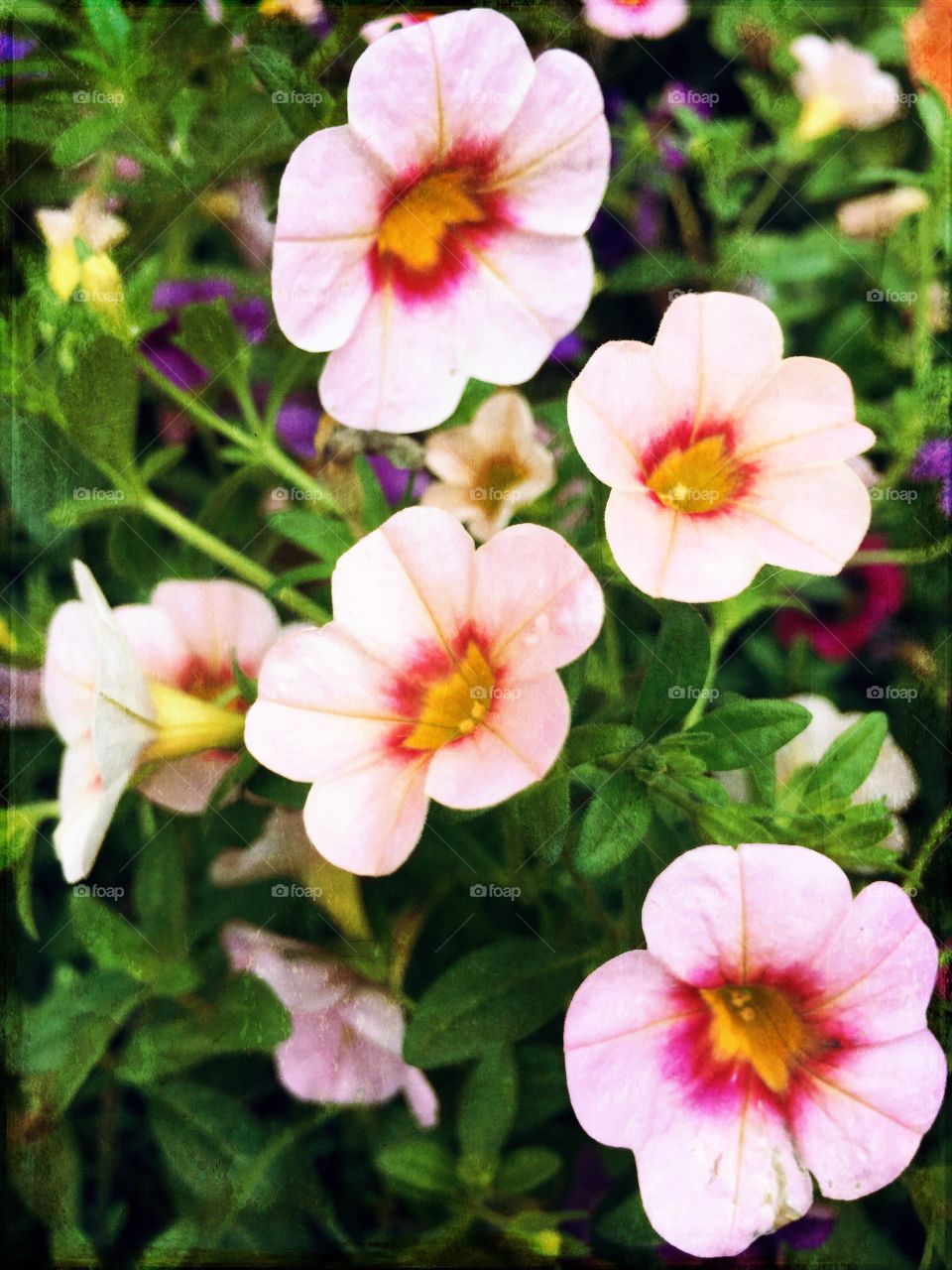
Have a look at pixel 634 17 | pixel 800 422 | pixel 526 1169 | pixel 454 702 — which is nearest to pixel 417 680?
pixel 454 702


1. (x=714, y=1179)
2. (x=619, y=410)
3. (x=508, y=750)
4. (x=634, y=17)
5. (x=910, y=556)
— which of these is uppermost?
(x=634, y=17)

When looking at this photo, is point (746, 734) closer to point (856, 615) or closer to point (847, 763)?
point (847, 763)

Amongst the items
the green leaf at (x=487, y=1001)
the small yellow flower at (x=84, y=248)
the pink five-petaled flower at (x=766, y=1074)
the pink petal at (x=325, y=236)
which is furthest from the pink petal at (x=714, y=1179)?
the small yellow flower at (x=84, y=248)

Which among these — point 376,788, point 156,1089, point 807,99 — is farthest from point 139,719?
point 807,99

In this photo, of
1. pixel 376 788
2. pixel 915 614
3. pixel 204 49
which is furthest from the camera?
pixel 915 614

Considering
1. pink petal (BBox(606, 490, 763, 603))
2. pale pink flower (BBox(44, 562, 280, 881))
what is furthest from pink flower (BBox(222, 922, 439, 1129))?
pink petal (BBox(606, 490, 763, 603))

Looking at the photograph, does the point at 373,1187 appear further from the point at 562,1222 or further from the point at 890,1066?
the point at 890,1066
